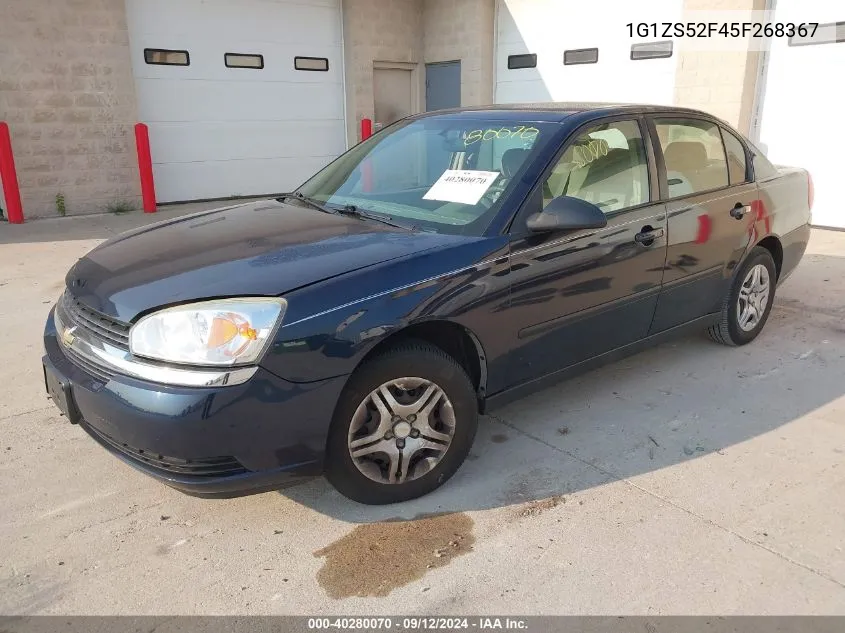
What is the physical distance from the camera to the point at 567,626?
225 cm

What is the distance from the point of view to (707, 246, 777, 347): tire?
4469 millimetres

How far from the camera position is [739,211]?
426cm

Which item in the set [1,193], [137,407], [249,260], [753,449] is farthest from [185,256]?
[1,193]

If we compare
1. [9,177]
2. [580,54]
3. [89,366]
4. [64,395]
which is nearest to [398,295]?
[89,366]

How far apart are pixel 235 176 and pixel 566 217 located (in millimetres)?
8922

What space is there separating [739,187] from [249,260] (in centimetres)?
323

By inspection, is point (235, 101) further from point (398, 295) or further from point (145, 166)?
point (398, 295)

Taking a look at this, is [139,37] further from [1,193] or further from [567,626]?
[567,626]

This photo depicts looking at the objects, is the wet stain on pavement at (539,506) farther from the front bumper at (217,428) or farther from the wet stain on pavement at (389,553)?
the front bumper at (217,428)

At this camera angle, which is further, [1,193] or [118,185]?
[118,185]

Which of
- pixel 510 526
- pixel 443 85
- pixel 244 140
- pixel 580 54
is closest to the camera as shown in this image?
pixel 510 526

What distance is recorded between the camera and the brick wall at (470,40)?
1154cm

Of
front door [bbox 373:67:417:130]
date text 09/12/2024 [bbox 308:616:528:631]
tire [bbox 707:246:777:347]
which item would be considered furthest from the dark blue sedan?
front door [bbox 373:67:417:130]

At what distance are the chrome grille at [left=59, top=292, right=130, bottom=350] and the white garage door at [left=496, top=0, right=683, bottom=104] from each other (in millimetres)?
8580
